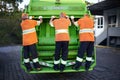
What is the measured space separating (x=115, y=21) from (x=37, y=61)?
70.7ft

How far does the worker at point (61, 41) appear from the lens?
28.8 feet

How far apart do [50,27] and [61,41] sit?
111 centimetres

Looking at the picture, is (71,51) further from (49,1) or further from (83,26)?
(49,1)

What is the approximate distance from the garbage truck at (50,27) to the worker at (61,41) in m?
0.25

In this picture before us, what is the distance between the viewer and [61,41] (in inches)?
346

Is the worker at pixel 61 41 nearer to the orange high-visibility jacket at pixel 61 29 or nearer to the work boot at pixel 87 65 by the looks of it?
the orange high-visibility jacket at pixel 61 29

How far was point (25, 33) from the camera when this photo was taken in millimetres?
8820

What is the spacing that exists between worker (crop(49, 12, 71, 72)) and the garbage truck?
0.25 m

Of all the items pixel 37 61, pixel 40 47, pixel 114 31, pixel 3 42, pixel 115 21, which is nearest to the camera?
pixel 37 61

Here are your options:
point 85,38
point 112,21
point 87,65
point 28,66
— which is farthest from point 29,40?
point 112,21

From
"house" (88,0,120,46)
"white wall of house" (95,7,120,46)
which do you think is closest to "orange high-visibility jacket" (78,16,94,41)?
"house" (88,0,120,46)

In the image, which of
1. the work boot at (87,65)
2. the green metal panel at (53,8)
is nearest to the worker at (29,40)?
the green metal panel at (53,8)

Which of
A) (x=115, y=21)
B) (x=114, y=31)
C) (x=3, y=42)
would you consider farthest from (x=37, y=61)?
(x=3, y=42)

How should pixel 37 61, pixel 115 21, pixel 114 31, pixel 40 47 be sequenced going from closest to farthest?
pixel 37 61 < pixel 40 47 < pixel 114 31 < pixel 115 21
